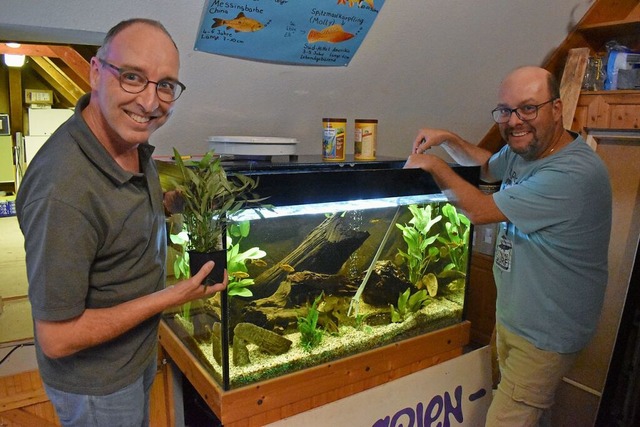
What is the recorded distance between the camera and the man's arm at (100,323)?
0.94 meters

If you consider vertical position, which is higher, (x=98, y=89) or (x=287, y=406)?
(x=98, y=89)

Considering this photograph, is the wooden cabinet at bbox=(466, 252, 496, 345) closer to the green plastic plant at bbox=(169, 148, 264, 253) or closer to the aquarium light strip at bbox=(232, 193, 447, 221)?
the aquarium light strip at bbox=(232, 193, 447, 221)

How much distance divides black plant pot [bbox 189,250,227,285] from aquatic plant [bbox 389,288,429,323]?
2.77 feet

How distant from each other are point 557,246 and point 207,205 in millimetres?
1105

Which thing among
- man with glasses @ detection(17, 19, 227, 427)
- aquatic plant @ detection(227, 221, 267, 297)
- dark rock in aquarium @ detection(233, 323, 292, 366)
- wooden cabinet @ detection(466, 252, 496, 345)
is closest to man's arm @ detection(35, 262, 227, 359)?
man with glasses @ detection(17, 19, 227, 427)

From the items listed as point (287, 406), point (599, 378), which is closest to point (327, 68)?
point (287, 406)

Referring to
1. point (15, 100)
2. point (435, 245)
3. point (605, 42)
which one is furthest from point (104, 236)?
point (15, 100)

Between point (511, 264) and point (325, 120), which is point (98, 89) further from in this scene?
point (511, 264)

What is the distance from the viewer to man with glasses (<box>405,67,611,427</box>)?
1497mm

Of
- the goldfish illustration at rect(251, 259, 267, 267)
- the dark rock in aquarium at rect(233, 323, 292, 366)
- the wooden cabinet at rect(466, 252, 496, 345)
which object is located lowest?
the wooden cabinet at rect(466, 252, 496, 345)

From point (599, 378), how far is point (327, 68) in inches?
76.4

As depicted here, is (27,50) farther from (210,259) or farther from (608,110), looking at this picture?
(608,110)

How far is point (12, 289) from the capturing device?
2879 mm

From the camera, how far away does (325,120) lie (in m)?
1.78
